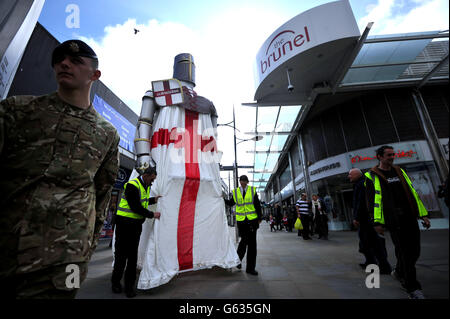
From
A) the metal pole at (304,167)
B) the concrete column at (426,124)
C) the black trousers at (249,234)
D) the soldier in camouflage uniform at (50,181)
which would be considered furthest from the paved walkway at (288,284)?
the metal pole at (304,167)

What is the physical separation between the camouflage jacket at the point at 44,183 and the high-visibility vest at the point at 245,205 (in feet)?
9.16

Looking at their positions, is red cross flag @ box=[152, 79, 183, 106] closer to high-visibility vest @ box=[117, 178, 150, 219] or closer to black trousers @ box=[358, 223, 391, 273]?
high-visibility vest @ box=[117, 178, 150, 219]

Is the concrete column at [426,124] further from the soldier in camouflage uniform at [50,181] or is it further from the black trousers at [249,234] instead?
the soldier in camouflage uniform at [50,181]

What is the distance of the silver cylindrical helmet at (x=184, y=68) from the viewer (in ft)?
11.0

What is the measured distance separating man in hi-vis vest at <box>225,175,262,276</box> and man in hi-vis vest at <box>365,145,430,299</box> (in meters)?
1.73

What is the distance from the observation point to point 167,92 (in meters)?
2.97

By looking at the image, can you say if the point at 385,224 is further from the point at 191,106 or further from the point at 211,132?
the point at 191,106

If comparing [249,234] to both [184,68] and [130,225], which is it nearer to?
[130,225]

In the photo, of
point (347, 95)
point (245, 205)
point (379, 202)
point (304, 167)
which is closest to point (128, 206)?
point (245, 205)

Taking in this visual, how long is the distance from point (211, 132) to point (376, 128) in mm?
10060

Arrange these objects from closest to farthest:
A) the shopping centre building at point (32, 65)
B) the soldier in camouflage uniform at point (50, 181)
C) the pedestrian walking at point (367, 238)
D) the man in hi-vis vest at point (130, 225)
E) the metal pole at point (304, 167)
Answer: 1. the soldier in camouflage uniform at point (50, 181)
2. the shopping centre building at point (32, 65)
3. the man in hi-vis vest at point (130, 225)
4. the pedestrian walking at point (367, 238)
5. the metal pole at point (304, 167)

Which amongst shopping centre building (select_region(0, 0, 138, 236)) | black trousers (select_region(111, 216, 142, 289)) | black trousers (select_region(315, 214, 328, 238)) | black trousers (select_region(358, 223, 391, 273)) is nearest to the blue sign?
shopping centre building (select_region(0, 0, 138, 236))

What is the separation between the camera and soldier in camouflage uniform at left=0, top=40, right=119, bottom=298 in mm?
722

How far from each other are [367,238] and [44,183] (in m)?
4.07
